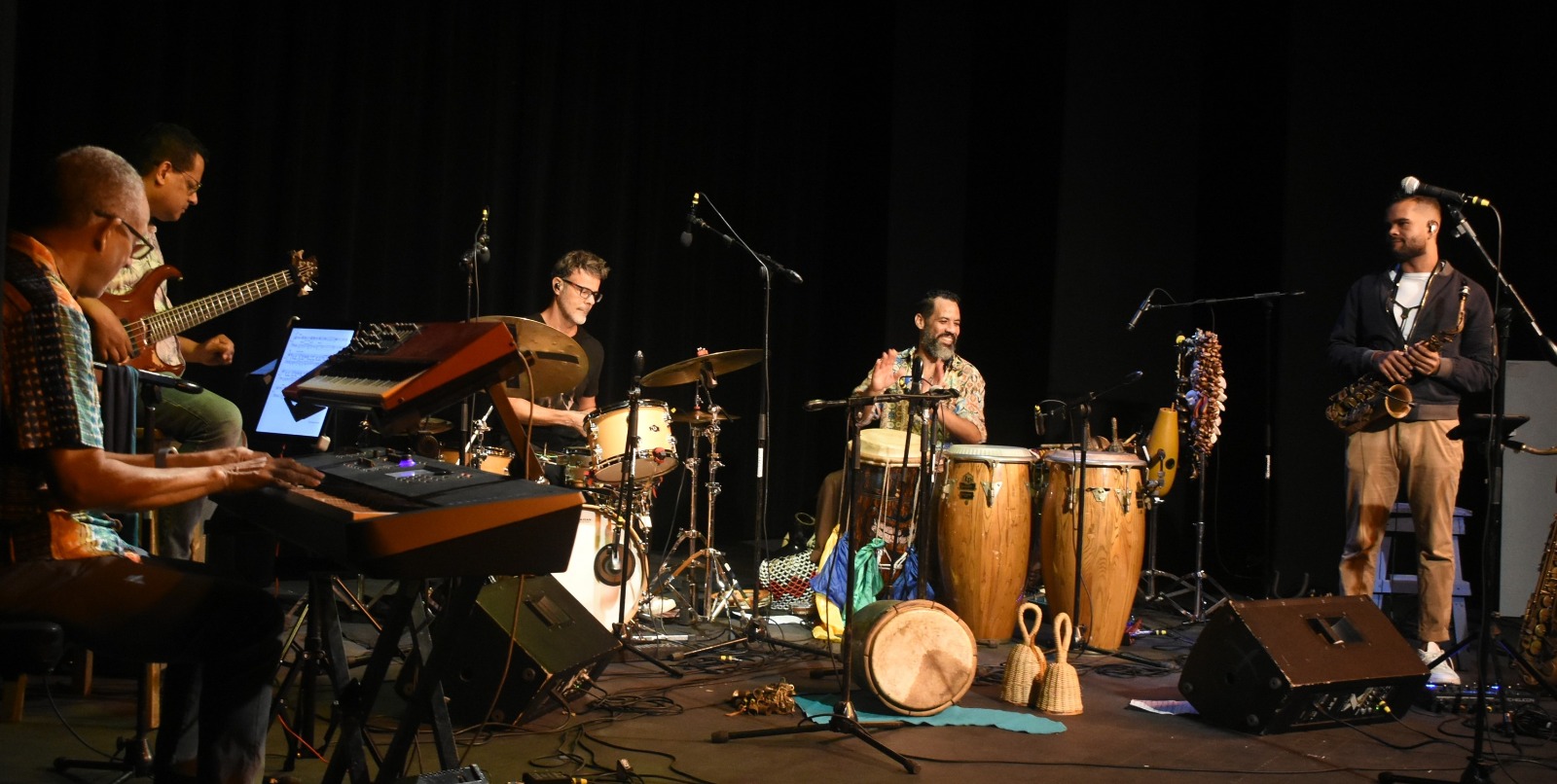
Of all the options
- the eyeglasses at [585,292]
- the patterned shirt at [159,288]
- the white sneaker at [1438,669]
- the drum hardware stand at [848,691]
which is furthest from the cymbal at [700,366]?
Answer: the white sneaker at [1438,669]

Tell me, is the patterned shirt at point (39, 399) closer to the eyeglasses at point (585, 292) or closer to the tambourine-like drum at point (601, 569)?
the tambourine-like drum at point (601, 569)

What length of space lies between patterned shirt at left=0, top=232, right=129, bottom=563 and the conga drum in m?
4.43

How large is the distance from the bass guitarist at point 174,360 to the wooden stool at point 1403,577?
5.57 metres

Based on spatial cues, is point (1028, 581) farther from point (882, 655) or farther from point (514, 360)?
point (514, 360)

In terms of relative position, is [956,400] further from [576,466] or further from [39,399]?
[39,399]

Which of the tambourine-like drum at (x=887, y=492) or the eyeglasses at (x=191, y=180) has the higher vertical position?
the eyeglasses at (x=191, y=180)

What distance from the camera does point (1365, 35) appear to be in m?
7.11

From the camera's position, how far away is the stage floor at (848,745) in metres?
3.48

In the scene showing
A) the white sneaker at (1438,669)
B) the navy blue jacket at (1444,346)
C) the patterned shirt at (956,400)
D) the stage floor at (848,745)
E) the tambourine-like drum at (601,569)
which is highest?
the navy blue jacket at (1444,346)

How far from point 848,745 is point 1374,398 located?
3059mm

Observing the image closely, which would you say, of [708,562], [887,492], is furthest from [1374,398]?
[708,562]

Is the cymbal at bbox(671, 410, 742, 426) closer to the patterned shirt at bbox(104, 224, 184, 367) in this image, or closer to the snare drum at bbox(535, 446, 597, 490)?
the snare drum at bbox(535, 446, 597, 490)

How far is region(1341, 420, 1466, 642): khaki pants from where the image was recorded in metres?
5.07

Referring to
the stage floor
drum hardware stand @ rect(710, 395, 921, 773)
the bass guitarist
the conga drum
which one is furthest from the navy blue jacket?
the bass guitarist
